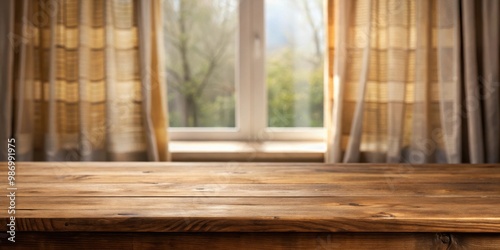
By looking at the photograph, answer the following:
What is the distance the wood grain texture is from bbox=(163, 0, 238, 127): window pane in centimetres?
108

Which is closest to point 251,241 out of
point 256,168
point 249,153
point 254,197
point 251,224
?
point 251,224

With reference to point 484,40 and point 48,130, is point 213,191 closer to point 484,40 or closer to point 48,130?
point 48,130

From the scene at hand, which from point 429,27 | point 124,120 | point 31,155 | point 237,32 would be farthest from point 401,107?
point 31,155

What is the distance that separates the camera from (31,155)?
99.0 inches

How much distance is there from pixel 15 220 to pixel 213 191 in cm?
47

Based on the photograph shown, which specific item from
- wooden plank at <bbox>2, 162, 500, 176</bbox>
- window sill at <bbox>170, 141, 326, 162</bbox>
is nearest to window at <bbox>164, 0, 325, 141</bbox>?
window sill at <bbox>170, 141, 326, 162</bbox>

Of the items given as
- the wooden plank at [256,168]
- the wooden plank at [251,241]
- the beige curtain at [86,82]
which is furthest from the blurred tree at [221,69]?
the wooden plank at [251,241]

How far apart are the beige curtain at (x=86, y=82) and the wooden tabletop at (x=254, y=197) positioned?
64 centimetres

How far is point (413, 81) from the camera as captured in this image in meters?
2.50

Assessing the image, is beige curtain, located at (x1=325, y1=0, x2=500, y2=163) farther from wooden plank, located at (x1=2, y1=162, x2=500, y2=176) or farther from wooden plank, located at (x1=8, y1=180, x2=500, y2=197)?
wooden plank, located at (x1=8, y1=180, x2=500, y2=197)

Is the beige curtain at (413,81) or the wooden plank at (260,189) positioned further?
the beige curtain at (413,81)

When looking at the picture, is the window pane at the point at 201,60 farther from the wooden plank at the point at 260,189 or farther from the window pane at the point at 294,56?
the wooden plank at the point at 260,189

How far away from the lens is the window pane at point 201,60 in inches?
105

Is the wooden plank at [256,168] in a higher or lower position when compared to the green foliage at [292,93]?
lower
